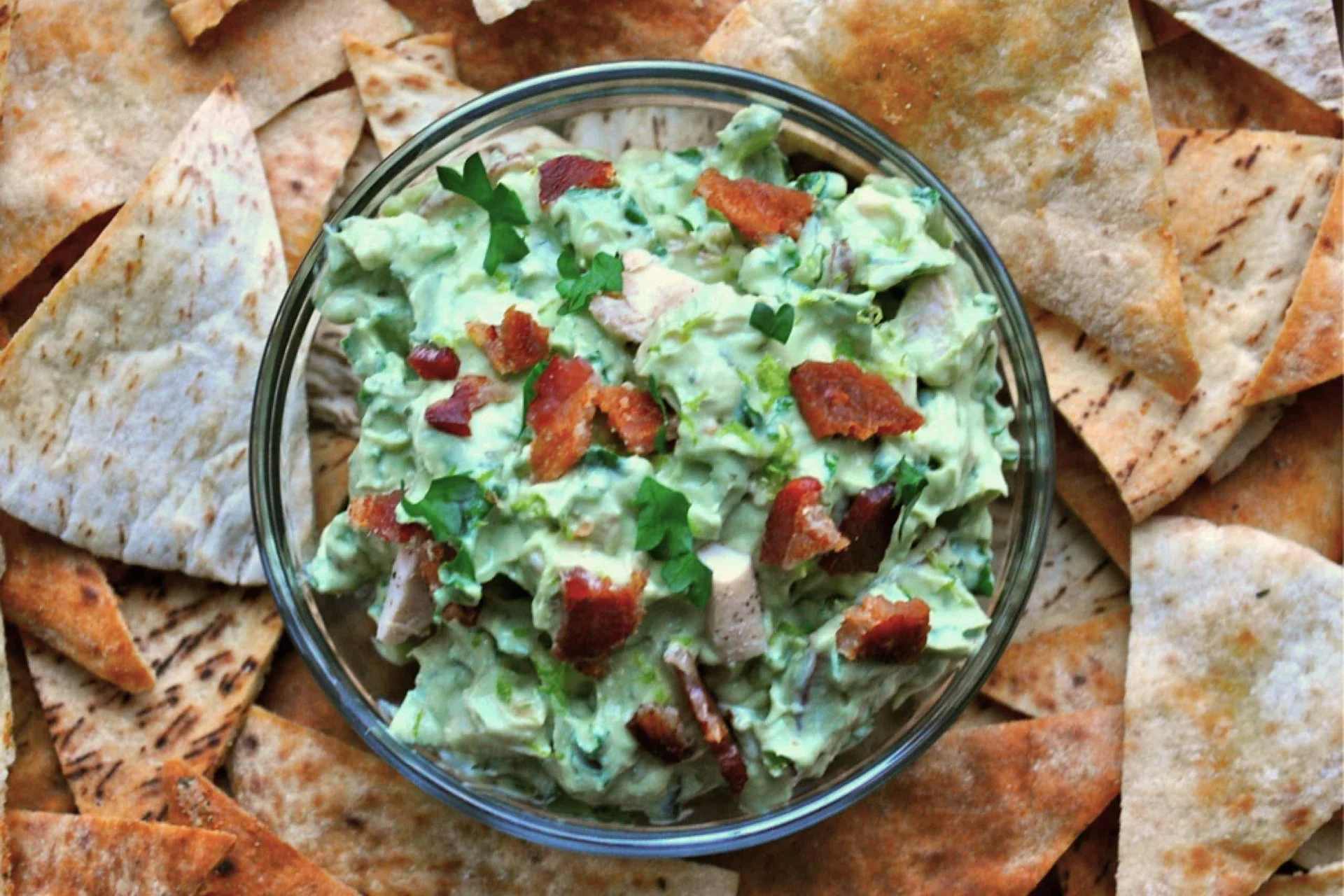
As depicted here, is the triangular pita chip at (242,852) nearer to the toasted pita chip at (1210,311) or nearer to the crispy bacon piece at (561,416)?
the crispy bacon piece at (561,416)

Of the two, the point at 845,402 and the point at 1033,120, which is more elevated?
the point at 845,402

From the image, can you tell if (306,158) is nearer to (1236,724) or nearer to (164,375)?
(164,375)

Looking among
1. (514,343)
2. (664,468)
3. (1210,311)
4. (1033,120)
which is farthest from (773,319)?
(1210,311)

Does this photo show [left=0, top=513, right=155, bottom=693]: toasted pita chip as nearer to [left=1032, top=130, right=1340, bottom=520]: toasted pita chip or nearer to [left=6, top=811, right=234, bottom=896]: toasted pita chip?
[left=6, top=811, right=234, bottom=896]: toasted pita chip

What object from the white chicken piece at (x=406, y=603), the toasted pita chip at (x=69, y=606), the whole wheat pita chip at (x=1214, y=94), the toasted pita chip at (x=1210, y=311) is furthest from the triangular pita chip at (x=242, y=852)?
the whole wheat pita chip at (x=1214, y=94)

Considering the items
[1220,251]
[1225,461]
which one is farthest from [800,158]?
[1225,461]
